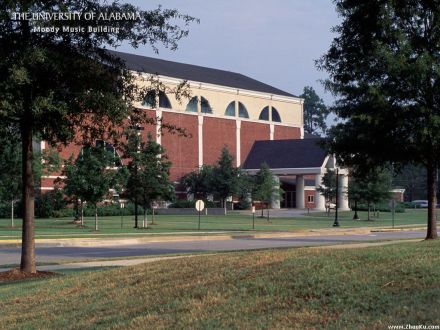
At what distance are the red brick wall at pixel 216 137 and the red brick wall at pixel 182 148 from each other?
166cm

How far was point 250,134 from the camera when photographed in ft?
300

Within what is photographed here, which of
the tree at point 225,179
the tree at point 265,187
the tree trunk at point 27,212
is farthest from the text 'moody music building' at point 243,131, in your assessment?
Answer: the tree trunk at point 27,212

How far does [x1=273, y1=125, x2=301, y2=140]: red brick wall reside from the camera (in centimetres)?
9579

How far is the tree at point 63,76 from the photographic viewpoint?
13.5m

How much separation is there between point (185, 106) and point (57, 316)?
74.5 meters

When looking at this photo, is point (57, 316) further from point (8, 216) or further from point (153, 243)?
point (8, 216)

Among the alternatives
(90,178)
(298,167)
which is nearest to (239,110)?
(298,167)

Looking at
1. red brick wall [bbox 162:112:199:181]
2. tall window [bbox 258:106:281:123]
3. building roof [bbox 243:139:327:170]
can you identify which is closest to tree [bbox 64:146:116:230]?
red brick wall [bbox 162:112:199:181]

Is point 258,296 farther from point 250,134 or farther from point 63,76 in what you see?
point 250,134

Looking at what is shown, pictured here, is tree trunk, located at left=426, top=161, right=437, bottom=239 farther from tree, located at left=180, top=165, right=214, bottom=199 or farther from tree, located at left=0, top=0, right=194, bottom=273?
tree, located at left=180, top=165, right=214, bottom=199

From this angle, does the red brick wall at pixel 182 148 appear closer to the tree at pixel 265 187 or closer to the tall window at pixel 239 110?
the tall window at pixel 239 110

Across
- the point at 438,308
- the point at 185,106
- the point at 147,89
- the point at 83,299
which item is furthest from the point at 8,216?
the point at 438,308

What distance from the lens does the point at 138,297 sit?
878 cm

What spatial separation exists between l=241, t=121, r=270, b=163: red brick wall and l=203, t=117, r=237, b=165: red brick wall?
1.73m
